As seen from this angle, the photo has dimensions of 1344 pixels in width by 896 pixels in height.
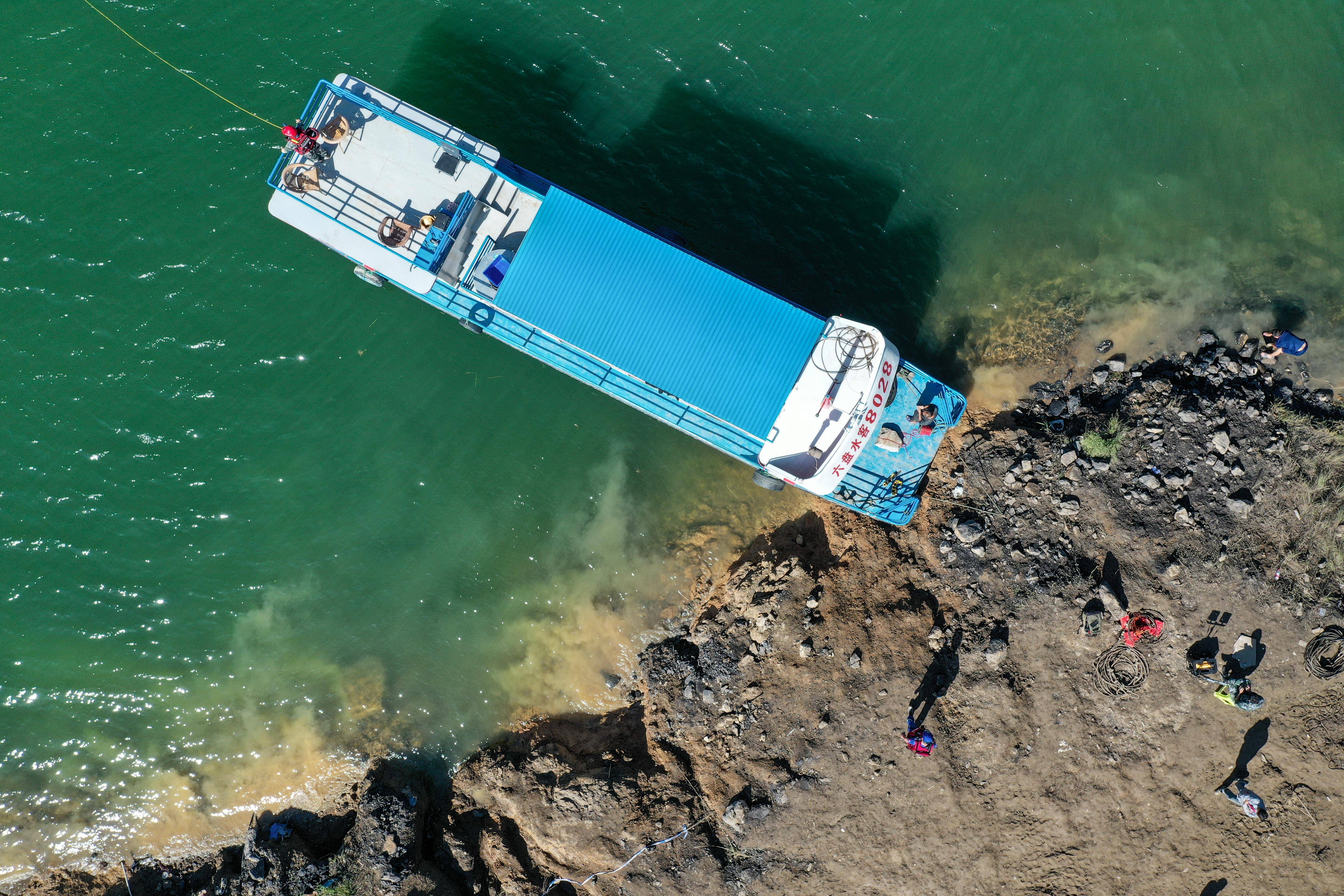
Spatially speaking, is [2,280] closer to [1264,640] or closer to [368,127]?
[368,127]

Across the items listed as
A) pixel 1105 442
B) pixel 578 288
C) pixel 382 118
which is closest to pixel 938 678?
pixel 1105 442

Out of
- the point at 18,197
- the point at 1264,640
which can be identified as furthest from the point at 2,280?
the point at 1264,640

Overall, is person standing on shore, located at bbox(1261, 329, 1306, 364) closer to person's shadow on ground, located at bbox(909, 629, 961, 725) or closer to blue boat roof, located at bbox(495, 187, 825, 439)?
person's shadow on ground, located at bbox(909, 629, 961, 725)

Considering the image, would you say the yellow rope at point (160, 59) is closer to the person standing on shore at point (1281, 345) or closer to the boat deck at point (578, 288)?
the boat deck at point (578, 288)

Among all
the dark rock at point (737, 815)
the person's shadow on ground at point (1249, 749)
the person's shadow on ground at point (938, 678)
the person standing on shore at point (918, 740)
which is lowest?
the dark rock at point (737, 815)

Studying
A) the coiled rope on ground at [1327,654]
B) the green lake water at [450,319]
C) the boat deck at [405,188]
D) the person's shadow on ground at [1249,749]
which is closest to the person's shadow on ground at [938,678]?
the green lake water at [450,319]

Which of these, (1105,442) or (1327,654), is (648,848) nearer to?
(1105,442)

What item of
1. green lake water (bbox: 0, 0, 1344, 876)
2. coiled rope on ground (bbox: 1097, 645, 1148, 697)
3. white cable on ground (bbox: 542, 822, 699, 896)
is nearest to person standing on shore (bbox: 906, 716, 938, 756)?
coiled rope on ground (bbox: 1097, 645, 1148, 697)
